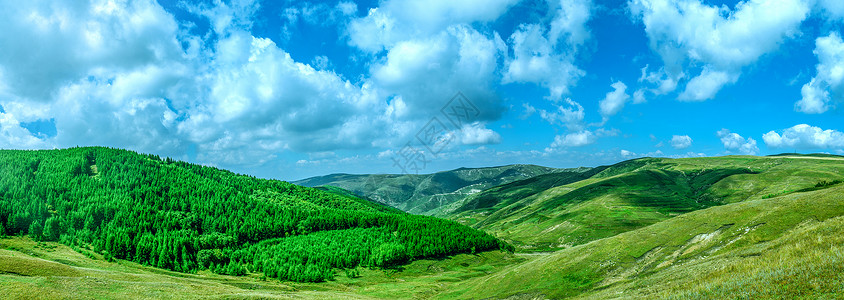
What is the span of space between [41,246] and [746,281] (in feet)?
751

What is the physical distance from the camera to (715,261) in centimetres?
5141

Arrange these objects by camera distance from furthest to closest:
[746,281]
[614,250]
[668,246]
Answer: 1. [614,250]
2. [668,246]
3. [746,281]

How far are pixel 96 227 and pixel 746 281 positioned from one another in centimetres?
26365

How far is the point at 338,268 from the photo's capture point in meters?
191

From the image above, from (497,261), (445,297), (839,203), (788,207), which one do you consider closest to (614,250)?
(788,207)

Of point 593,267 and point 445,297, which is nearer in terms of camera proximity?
point 593,267

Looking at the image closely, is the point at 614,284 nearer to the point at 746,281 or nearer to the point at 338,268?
the point at 746,281

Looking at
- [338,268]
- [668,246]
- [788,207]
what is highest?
[788,207]

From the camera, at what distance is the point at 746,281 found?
32.8m

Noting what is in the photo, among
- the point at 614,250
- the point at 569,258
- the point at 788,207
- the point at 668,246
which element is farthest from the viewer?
the point at 569,258

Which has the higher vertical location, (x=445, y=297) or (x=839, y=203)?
(x=839, y=203)

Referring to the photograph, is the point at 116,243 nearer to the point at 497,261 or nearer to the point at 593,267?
the point at 497,261

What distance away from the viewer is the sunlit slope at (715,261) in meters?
30.9

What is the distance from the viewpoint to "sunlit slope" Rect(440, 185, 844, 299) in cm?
3094
